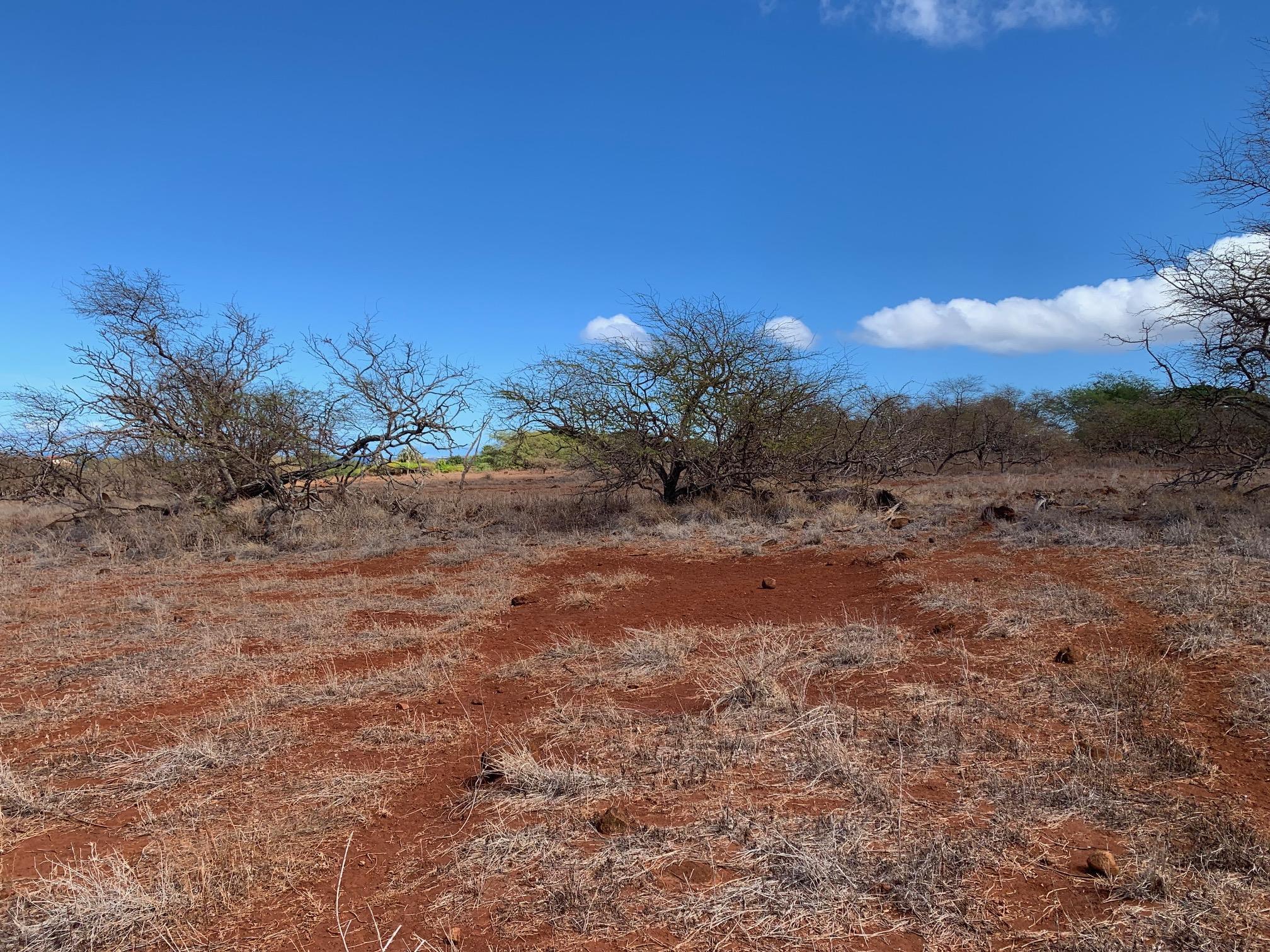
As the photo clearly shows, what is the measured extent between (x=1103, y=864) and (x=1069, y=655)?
2467mm

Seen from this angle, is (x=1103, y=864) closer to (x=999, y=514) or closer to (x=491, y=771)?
(x=491, y=771)

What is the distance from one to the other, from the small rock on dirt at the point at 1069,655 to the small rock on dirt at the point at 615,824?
3.24 m

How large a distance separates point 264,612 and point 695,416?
8.82 m

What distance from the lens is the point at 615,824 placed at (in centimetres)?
279

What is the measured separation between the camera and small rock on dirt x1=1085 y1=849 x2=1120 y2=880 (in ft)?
7.73

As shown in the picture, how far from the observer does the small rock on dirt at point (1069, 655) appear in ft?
14.7

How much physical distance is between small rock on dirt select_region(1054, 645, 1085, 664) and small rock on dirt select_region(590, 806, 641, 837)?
3.24 metres

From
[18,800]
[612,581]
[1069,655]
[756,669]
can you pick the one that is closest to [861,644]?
[756,669]

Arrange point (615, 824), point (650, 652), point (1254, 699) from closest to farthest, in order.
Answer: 1. point (615, 824)
2. point (1254, 699)
3. point (650, 652)

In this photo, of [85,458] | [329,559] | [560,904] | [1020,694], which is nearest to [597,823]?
[560,904]

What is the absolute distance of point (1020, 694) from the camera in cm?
404

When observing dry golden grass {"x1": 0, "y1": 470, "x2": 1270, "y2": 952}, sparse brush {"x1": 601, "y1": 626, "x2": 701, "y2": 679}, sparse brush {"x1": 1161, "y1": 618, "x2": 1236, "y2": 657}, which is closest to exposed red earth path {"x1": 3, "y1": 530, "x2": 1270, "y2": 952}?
dry golden grass {"x1": 0, "y1": 470, "x2": 1270, "y2": 952}

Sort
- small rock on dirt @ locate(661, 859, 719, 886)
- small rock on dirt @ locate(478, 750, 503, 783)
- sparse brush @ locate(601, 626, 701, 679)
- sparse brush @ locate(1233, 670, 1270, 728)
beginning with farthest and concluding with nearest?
sparse brush @ locate(601, 626, 701, 679) → sparse brush @ locate(1233, 670, 1270, 728) → small rock on dirt @ locate(478, 750, 503, 783) → small rock on dirt @ locate(661, 859, 719, 886)

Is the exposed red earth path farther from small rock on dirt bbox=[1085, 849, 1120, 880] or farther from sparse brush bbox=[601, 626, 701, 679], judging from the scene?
sparse brush bbox=[601, 626, 701, 679]
